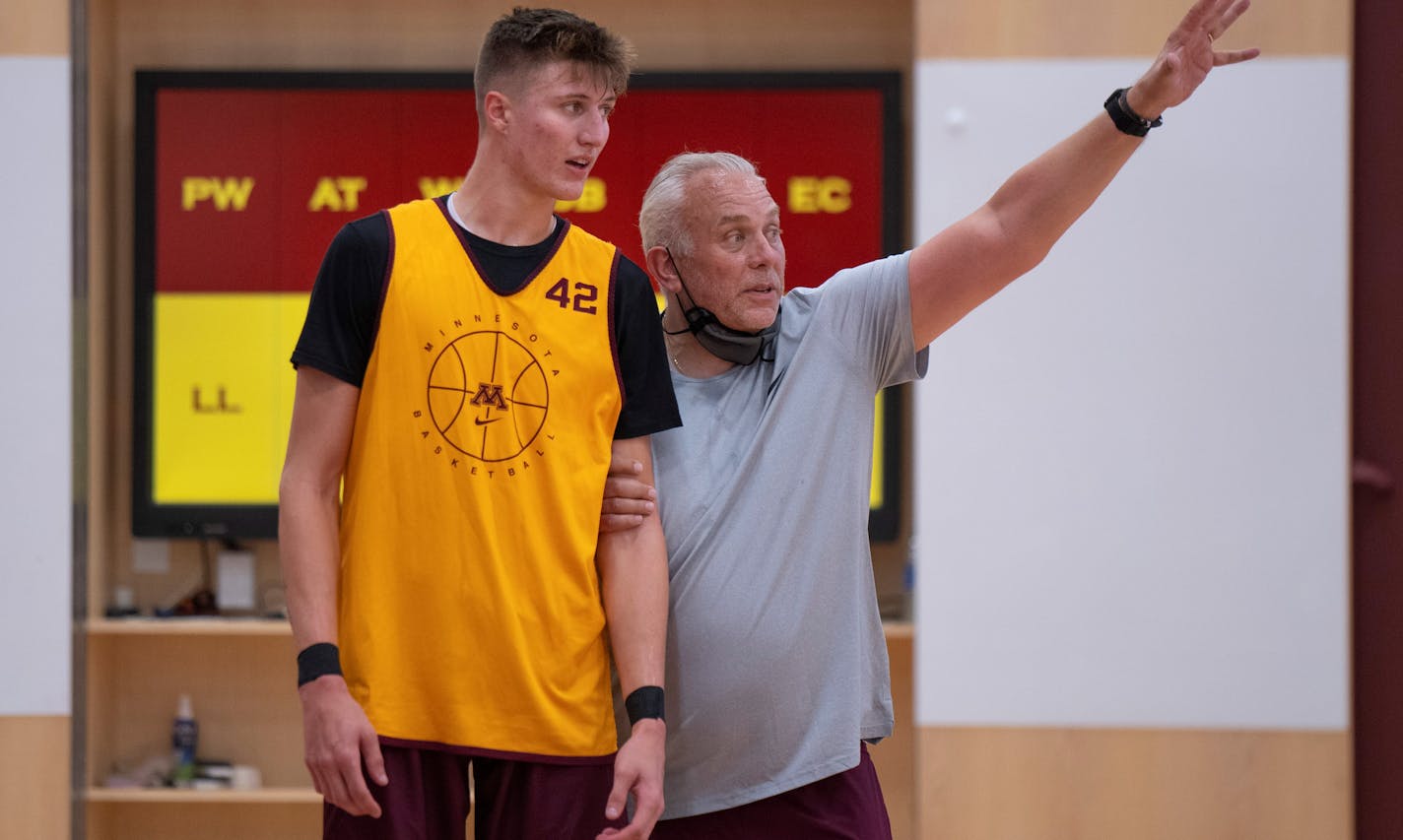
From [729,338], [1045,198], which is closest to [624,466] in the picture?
[729,338]

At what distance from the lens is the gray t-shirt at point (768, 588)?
160 centimetres

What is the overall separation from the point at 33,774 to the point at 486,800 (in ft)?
8.08

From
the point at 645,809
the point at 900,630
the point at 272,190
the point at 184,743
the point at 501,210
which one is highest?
the point at 272,190

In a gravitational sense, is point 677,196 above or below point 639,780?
above

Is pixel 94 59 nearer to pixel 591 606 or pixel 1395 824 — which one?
pixel 591 606

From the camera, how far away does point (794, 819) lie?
5.30 ft

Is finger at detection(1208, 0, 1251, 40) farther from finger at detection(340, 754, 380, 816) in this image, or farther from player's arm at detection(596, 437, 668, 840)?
finger at detection(340, 754, 380, 816)

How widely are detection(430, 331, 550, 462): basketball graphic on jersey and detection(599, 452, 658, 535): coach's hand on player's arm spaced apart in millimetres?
123

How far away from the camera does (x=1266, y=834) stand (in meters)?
3.33

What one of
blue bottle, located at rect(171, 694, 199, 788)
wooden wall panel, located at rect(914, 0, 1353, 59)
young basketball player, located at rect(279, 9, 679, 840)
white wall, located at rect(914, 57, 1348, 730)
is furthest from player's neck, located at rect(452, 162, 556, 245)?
blue bottle, located at rect(171, 694, 199, 788)

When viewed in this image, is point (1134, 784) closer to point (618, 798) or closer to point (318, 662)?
point (618, 798)

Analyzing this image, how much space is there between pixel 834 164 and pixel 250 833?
93.5 inches

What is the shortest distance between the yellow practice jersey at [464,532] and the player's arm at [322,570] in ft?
0.07

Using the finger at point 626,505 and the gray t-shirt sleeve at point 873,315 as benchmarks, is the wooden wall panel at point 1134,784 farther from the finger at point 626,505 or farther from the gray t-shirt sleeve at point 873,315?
the finger at point 626,505
